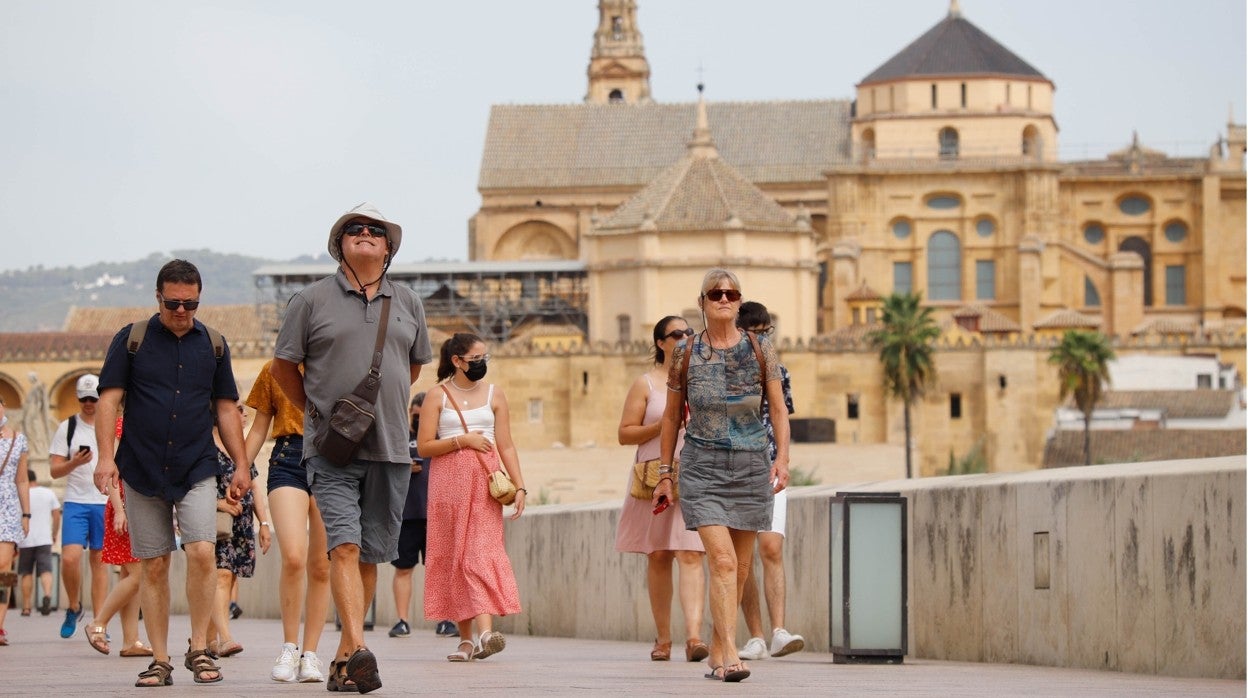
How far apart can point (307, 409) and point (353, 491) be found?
367 millimetres

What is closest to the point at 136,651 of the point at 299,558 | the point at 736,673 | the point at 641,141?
the point at 299,558

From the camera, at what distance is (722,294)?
382 inches

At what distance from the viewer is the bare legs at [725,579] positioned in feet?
30.5

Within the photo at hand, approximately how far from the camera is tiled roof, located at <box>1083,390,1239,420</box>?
72.8m

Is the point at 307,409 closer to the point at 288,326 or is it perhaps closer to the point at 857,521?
the point at 288,326

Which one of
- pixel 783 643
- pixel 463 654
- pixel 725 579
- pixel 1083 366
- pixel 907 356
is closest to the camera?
pixel 725 579

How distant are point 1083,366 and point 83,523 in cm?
6032

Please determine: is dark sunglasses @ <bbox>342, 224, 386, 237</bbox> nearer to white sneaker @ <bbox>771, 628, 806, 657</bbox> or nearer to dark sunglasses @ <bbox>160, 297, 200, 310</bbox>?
dark sunglasses @ <bbox>160, 297, 200, 310</bbox>

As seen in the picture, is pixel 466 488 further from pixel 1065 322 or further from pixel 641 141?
pixel 641 141

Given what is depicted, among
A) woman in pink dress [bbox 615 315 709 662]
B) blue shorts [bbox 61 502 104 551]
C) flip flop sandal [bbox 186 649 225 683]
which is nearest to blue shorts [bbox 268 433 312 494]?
flip flop sandal [bbox 186 649 225 683]

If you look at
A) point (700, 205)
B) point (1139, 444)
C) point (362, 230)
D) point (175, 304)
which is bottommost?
point (175, 304)

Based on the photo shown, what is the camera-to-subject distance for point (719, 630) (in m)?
9.31

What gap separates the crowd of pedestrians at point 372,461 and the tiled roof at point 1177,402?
62926mm

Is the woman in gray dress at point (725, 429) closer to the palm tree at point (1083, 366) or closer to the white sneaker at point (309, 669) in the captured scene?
the white sneaker at point (309, 669)
